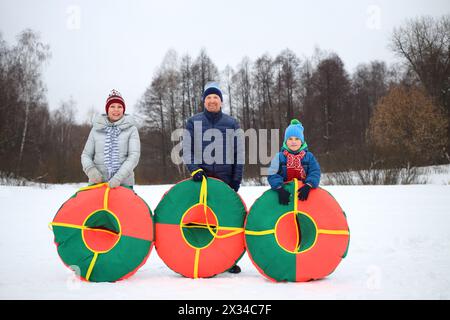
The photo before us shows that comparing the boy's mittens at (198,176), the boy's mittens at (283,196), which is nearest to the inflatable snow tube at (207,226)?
the boy's mittens at (198,176)

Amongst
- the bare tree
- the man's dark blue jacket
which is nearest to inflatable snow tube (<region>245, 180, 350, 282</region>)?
the man's dark blue jacket

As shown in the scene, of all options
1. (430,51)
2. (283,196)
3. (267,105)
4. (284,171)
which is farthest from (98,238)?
(430,51)

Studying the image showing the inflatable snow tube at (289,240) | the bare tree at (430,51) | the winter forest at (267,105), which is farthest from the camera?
the bare tree at (430,51)

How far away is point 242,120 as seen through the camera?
25906 mm

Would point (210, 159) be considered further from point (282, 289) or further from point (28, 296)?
point (28, 296)

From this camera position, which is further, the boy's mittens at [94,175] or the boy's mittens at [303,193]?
the boy's mittens at [94,175]

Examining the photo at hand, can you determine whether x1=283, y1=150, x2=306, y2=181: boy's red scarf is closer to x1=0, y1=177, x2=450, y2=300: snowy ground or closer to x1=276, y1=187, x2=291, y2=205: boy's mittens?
x1=276, y1=187, x2=291, y2=205: boy's mittens

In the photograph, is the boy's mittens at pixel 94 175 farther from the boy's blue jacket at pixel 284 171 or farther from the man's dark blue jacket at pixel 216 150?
the boy's blue jacket at pixel 284 171

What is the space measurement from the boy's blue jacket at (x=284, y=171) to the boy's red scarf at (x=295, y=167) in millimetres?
32

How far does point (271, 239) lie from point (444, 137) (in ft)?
62.5

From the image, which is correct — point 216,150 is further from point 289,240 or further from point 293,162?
point 289,240

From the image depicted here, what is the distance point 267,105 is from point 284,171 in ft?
74.1

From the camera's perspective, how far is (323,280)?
3051 millimetres

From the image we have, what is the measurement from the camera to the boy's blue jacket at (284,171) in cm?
321
